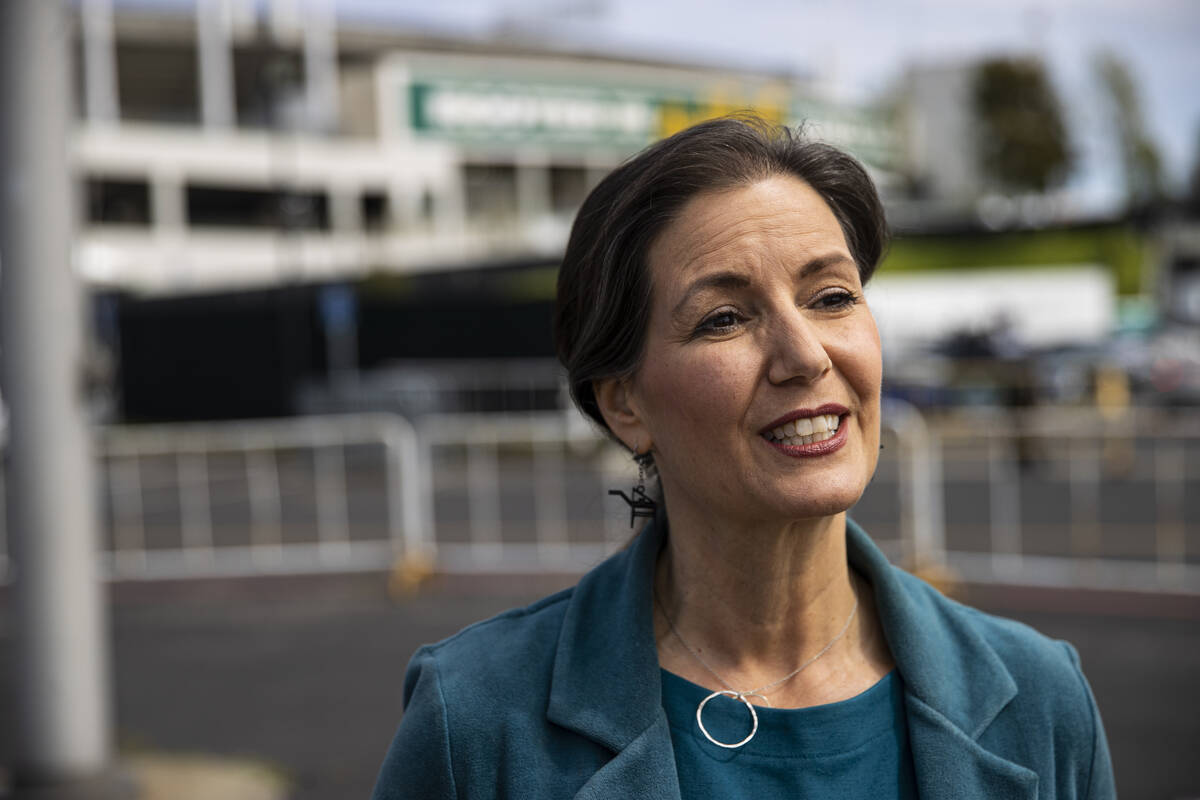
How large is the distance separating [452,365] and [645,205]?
859 inches

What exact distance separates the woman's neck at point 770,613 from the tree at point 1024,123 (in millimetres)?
48343

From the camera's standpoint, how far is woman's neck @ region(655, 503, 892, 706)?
190cm

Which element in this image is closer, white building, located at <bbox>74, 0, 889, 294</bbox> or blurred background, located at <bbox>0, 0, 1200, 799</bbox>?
blurred background, located at <bbox>0, 0, 1200, 799</bbox>

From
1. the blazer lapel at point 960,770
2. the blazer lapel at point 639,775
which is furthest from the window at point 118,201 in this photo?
the blazer lapel at point 960,770

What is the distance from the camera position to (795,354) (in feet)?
5.74

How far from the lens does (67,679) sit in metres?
5.09

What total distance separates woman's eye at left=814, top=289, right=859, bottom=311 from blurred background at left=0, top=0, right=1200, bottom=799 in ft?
1.14

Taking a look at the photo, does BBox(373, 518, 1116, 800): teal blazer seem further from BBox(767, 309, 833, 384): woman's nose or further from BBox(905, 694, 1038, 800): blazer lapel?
BBox(767, 309, 833, 384): woman's nose

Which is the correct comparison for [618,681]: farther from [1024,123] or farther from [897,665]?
[1024,123]

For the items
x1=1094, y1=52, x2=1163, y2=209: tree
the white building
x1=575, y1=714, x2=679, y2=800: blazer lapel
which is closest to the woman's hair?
x1=575, y1=714, x2=679, y2=800: blazer lapel

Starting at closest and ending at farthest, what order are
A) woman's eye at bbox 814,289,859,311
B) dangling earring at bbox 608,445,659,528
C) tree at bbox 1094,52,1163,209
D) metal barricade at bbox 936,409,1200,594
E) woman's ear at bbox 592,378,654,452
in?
1. woman's eye at bbox 814,289,859,311
2. woman's ear at bbox 592,378,654,452
3. dangling earring at bbox 608,445,659,528
4. metal barricade at bbox 936,409,1200,594
5. tree at bbox 1094,52,1163,209

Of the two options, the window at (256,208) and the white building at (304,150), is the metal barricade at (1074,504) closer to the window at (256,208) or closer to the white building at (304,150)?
the white building at (304,150)

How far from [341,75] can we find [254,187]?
5399 millimetres

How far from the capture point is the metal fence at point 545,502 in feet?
33.0
